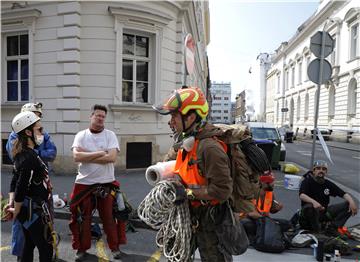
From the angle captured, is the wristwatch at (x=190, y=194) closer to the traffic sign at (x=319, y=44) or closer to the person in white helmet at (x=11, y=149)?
the person in white helmet at (x=11, y=149)

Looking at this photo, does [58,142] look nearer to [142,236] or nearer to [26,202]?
[142,236]

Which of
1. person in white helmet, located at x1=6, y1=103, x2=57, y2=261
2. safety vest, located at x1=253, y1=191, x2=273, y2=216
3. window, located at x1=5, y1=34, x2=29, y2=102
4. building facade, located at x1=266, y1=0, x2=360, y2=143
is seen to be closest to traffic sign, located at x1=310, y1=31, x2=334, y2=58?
safety vest, located at x1=253, y1=191, x2=273, y2=216

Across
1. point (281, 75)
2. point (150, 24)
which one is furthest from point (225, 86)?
point (150, 24)

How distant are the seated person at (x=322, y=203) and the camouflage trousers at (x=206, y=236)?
3.22 meters

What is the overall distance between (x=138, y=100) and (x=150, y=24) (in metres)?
2.53

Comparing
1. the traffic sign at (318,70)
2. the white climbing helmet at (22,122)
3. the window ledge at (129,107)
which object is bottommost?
the white climbing helmet at (22,122)

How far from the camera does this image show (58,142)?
1003 centimetres

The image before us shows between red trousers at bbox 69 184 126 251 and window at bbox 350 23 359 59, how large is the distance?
32532 millimetres

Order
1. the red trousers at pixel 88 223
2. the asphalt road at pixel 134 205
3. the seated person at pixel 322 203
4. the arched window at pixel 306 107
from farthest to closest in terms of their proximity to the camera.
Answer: the arched window at pixel 306 107 < the seated person at pixel 322 203 < the asphalt road at pixel 134 205 < the red trousers at pixel 88 223

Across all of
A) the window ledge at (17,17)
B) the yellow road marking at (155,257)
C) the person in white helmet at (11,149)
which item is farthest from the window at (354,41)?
the person in white helmet at (11,149)

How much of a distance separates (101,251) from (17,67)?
28.3 feet

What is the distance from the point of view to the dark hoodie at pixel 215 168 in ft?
7.19

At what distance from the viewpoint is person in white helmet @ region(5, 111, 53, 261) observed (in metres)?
3.26

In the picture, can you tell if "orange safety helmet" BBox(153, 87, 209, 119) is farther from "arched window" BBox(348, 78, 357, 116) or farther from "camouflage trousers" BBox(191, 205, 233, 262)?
"arched window" BBox(348, 78, 357, 116)
